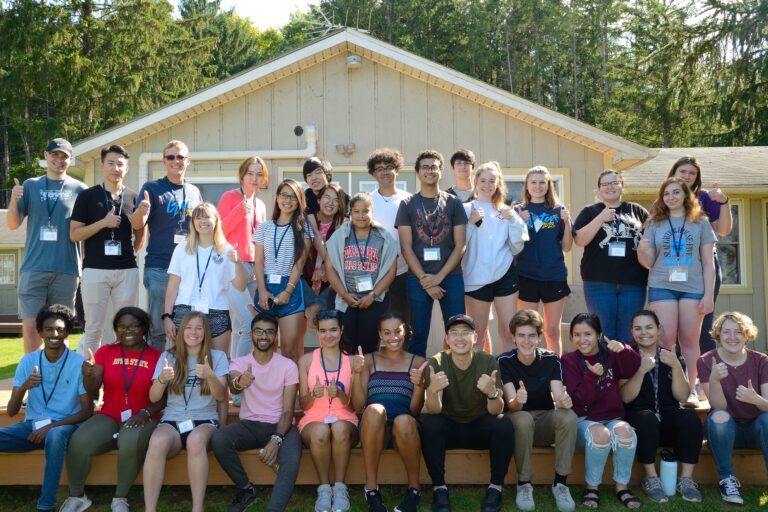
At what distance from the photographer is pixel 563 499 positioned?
410cm

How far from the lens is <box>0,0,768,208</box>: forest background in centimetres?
1529

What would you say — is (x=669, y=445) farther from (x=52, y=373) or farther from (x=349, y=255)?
(x=52, y=373)

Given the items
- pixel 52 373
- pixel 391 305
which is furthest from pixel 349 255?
pixel 52 373

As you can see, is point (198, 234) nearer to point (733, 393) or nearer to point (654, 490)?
point (654, 490)

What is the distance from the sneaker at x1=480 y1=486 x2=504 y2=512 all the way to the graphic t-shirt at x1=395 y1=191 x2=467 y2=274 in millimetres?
1492

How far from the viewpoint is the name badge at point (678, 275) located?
183 inches

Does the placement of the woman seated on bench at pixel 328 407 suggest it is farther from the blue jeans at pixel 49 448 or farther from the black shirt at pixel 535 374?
the blue jeans at pixel 49 448

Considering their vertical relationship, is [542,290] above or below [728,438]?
above

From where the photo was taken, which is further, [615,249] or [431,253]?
[615,249]

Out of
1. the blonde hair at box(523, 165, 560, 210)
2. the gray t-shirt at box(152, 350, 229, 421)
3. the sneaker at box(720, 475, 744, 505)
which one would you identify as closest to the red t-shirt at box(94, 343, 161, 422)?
the gray t-shirt at box(152, 350, 229, 421)

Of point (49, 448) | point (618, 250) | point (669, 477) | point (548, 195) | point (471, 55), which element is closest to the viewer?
point (49, 448)

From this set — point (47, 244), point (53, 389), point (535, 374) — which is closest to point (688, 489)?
point (535, 374)

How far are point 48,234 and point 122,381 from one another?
132cm

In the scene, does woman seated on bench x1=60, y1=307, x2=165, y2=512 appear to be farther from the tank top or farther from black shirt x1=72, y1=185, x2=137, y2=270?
the tank top
